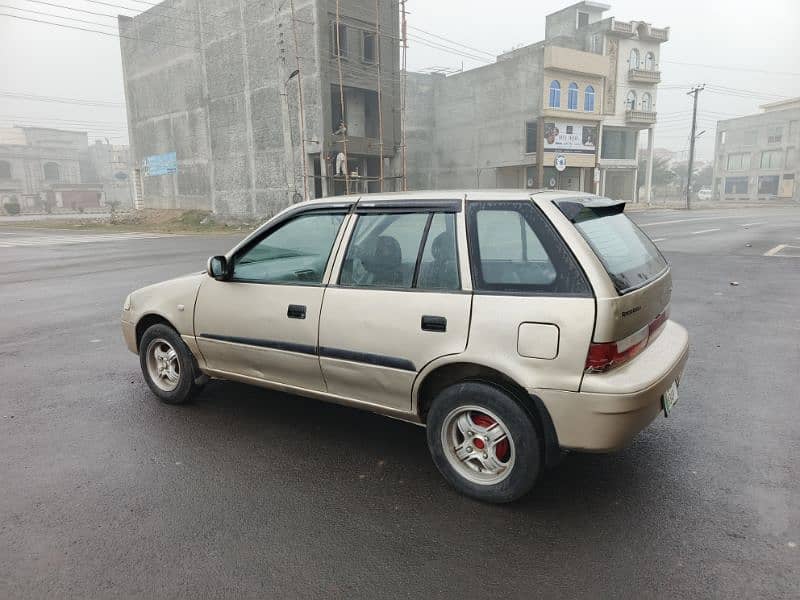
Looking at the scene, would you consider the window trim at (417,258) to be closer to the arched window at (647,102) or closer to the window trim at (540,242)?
the window trim at (540,242)

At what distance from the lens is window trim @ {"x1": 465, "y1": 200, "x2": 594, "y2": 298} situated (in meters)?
2.97

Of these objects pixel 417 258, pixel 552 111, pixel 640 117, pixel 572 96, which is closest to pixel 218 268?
pixel 417 258

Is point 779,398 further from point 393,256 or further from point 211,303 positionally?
point 211,303

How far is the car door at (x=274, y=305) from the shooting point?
3777 mm

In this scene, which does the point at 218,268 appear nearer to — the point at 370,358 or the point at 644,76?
the point at 370,358

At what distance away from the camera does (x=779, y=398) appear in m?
4.76

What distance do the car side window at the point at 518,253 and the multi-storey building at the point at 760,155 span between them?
8349cm

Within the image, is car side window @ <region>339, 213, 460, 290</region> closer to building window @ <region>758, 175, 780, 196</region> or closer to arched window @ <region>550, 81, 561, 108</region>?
arched window @ <region>550, 81, 561, 108</region>

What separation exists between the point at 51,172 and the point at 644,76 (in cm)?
8211

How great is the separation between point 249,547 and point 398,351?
1.28 m

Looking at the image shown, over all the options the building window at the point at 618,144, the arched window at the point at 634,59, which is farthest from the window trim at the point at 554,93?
the arched window at the point at 634,59

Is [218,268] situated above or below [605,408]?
above

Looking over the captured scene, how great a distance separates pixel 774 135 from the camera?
77000 millimetres

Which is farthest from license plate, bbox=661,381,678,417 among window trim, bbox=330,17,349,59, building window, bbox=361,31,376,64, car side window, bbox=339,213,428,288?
building window, bbox=361,31,376,64
